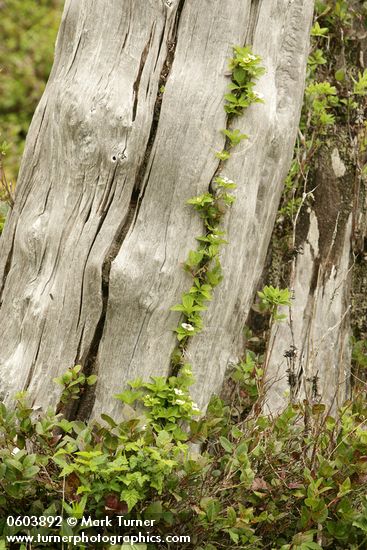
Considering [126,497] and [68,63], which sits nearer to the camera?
[126,497]

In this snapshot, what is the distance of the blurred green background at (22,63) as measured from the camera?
8609 millimetres

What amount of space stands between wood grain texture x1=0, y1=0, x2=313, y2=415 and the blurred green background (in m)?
5.00

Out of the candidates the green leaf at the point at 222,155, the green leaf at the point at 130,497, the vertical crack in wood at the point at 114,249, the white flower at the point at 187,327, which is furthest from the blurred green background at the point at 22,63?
the green leaf at the point at 130,497

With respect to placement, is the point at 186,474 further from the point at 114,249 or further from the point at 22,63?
the point at 22,63

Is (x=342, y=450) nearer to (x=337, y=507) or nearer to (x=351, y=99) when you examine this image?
(x=337, y=507)

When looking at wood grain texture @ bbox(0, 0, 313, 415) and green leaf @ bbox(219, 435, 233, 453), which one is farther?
wood grain texture @ bbox(0, 0, 313, 415)

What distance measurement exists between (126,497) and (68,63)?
206 centimetres

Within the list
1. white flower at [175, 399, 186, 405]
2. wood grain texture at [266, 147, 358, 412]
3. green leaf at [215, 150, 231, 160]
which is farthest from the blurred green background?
white flower at [175, 399, 186, 405]

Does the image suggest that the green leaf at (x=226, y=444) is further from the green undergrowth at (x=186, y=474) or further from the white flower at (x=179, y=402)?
the white flower at (x=179, y=402)

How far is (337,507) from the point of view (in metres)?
3.30

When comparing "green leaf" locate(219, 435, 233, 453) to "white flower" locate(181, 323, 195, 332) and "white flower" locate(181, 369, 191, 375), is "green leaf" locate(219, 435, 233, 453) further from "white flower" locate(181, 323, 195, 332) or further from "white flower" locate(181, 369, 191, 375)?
"white flower" locate(181, 323, 195, 332)

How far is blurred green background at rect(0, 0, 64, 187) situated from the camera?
8.61 m

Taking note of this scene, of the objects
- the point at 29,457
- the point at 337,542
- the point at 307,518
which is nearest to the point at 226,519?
the point at 307,518

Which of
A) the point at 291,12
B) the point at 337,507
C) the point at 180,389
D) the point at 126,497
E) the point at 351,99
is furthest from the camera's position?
the point at 351,99
